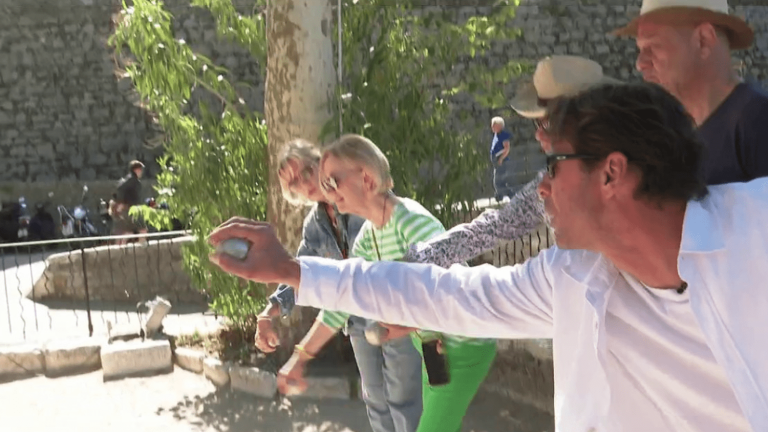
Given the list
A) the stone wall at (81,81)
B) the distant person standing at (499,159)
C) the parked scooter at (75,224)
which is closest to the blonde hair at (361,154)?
the distant person standing at (499,159)

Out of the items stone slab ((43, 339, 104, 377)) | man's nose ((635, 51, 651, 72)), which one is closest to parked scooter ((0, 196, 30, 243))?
stone slab ((43, 339, 104, 377))

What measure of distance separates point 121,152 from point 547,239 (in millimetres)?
10274

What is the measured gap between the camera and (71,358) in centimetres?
563

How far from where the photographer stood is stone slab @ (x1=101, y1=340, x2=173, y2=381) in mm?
5465

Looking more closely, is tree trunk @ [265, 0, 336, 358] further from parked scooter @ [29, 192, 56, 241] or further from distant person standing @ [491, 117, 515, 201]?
parked scooter @ [29, 192, 56, 241]

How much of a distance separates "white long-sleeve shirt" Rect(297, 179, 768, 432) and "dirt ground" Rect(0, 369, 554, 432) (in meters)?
2.92

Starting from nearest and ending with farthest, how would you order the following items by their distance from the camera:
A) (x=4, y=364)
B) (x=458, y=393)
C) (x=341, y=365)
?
(x=458, y=393) < (x=341, y=365) < (x=4, y=364)

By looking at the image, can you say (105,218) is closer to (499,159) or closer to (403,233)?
(499,159)

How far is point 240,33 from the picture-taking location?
5.34 m

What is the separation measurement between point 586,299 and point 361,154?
1.25m

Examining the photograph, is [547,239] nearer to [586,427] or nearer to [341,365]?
[341,365]

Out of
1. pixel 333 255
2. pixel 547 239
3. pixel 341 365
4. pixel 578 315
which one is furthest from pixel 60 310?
pixel 578 315

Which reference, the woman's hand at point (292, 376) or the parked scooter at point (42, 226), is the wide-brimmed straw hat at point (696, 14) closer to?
the woman's hand at point (292, 376)

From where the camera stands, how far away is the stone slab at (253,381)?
5.00 meters
